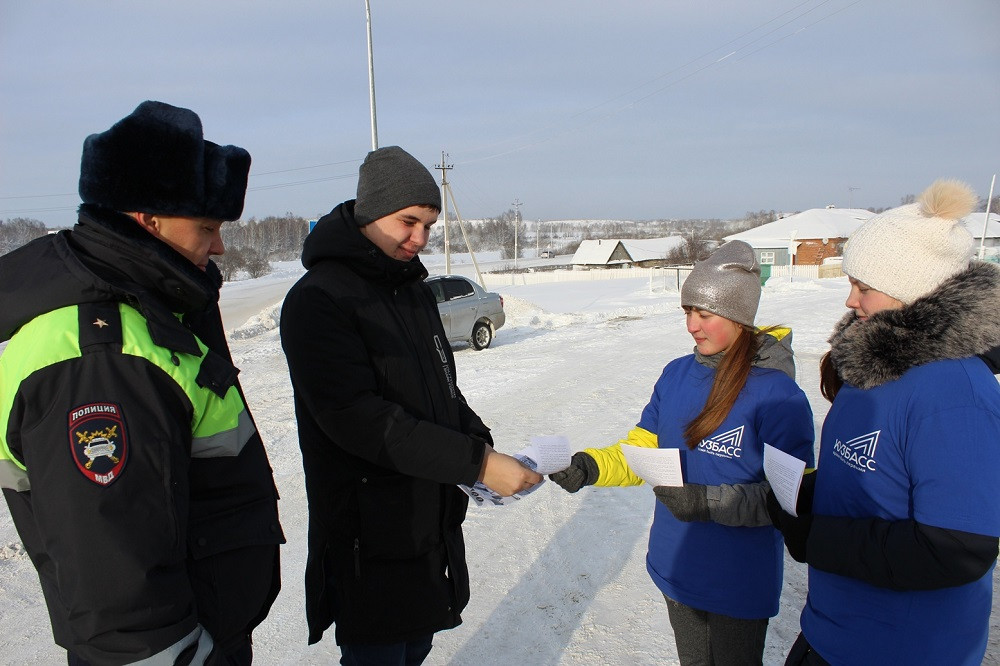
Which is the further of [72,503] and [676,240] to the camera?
[676,240]

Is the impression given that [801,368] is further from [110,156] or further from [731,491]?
[110,156]

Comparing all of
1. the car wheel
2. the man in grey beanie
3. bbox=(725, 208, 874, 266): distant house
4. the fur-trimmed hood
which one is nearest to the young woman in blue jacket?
the fur-trimmed hood

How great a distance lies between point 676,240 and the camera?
80.8 meters

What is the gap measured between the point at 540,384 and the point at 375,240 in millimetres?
6836

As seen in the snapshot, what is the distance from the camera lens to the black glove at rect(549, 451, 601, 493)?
2344 millimetres

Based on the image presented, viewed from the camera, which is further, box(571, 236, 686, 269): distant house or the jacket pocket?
box(571, 236, 686, 269): distant house

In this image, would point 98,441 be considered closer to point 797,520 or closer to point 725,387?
point 797,520

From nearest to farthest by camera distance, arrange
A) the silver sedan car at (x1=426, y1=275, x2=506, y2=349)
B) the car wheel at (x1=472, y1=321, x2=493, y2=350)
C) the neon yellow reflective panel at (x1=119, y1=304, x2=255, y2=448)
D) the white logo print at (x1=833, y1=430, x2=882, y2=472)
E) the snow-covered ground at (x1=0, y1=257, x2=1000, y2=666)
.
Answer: the neon yellow reflective panel at (x1=119, y1=304, x2=255, y2=448) < the white logo print at (x1=833, y1=430, x2=882, y2=472) < the snow-covered ground at (x1=0, y1=257, x2=1000, y2=666) < the silver sedan car at (x1=426, y1=275, x2=506, y2=349) < the car wheel at (x1=472, y1=321, x2=493, y2=350)

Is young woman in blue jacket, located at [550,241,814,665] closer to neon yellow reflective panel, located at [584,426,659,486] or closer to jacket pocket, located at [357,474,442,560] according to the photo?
neon yellow reflective panel, located at [584,426,659,486]

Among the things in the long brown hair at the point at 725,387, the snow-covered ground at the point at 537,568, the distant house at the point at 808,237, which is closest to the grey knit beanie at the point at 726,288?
the long brown hair at the point at 725,387

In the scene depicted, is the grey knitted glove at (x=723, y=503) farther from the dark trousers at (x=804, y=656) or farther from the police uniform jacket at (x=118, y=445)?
the police uniform jacket at (x=118, y=445)

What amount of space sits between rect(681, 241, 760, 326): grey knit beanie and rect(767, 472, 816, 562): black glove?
64 centimetres

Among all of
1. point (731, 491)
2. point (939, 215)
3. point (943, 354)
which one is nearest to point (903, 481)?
point (943, 354)

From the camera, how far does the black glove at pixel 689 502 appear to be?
2145mm
